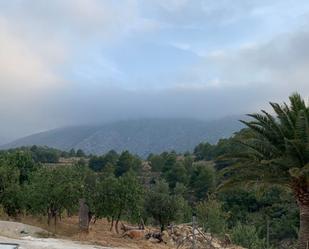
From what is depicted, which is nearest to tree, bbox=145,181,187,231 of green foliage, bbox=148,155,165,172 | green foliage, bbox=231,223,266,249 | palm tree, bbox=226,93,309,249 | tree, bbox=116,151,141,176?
green foliage, bbox=231,223,266,249

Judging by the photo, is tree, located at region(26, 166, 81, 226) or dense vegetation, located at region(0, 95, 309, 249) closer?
dense vegetation, located at region(0, 95, 309, 249)

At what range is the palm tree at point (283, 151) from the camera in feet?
56.7

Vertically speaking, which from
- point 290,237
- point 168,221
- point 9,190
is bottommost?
point 290,237

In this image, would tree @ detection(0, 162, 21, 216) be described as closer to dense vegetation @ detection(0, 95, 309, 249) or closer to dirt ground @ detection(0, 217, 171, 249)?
dense vegetation @ detection(0, 95, 309, 249)

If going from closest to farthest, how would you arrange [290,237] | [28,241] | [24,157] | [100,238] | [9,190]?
[28,241], [100,238], [9,190], [24,157], [290,237]

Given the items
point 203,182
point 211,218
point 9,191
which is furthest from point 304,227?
point 203,182

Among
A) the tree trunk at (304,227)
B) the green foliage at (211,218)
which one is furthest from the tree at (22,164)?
the tree trunk at (304,227)

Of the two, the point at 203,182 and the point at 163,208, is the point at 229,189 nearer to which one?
the point at 163,208

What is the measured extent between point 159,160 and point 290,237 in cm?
4522

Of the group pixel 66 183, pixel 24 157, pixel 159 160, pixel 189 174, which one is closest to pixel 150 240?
pixel 66 183

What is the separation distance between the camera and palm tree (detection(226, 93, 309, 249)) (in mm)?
17281

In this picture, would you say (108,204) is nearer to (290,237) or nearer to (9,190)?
(9,190)

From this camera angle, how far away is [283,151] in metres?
18.1

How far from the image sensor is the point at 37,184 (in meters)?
30.2
